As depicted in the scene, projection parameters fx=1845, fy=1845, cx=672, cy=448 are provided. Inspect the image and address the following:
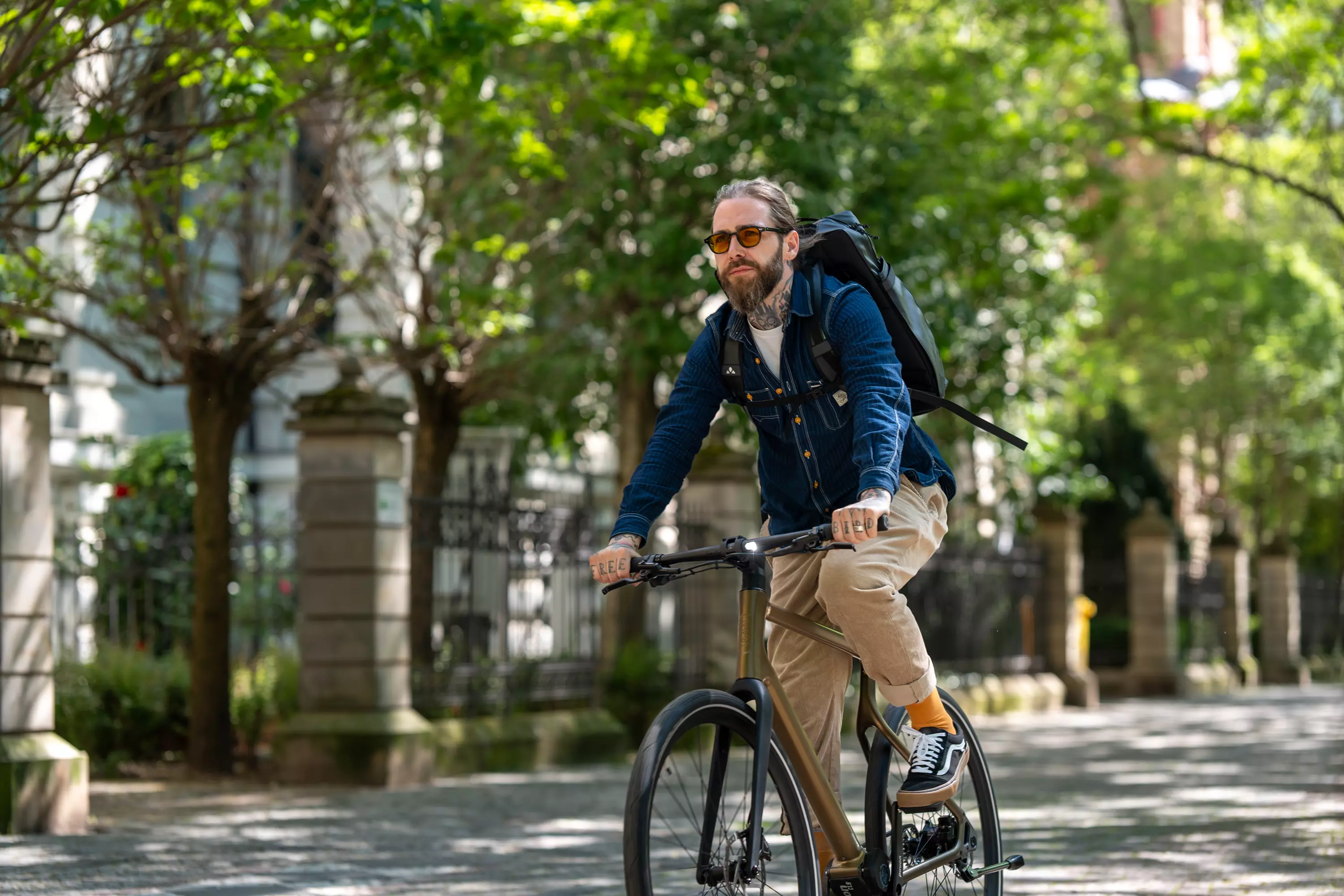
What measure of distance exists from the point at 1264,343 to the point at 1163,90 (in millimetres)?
21577

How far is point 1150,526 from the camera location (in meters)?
29.1

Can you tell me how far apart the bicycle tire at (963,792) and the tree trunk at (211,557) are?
763 cm

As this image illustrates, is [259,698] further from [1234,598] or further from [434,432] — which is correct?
[1234,598]

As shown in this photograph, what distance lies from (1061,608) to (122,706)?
15414 mm

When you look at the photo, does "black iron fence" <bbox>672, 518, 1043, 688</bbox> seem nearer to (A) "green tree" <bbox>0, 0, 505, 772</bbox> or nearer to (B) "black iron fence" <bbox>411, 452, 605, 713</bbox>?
(B) "black iron fence" <bbox>411, 452, 605, 713</bbox>

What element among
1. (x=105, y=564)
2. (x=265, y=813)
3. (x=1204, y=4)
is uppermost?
(x=1204, y=4)

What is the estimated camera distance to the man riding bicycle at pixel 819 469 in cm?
458

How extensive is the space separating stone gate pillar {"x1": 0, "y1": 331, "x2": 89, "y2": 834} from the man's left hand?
5931mm

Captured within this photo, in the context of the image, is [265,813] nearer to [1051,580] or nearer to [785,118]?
[785,118]

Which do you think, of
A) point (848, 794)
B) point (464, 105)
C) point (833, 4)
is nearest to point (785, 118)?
point (833, 4)

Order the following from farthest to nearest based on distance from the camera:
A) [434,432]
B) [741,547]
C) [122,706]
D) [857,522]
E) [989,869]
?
[434,432] < [122,706] < [989,869] < [741,547] < [857,522]

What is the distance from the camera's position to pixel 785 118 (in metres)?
16.3

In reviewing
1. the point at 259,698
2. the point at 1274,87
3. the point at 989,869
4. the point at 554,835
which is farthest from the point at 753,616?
the point at 1274,87

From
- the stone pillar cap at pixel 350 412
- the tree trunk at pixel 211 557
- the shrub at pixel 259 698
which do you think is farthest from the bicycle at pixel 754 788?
the shrub at pixel 259 698
